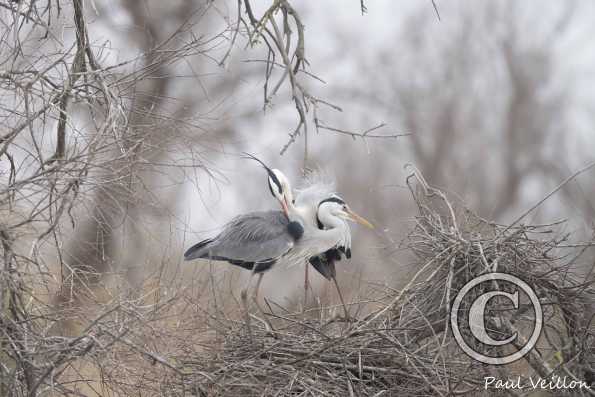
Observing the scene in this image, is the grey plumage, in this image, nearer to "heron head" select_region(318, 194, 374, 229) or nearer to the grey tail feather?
the grey tail feather

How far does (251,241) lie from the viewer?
4.77 metres

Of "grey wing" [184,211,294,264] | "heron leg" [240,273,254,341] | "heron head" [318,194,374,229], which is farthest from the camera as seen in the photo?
"heron head" [318,194,374,229]

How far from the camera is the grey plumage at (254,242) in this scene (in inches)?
187

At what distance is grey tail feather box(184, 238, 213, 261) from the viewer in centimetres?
476

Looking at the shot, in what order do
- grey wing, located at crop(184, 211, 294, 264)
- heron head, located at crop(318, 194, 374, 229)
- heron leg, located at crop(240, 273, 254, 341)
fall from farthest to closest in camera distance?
heron head, located at crop(318, 194, 374, 229) → grey wing, located at crop(184, 211, 294, 264) → heron leg, located at crop(240, 273, 254, 341)

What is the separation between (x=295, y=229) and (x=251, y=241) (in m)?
0.24

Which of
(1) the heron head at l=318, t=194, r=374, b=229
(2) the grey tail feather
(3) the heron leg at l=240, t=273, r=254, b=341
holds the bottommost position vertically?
(3) the heron leg at l=240, t=273, r=254, b=341

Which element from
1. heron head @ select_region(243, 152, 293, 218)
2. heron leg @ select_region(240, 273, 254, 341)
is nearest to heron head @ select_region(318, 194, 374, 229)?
heron head @ select_region(243, 152, 293, 218)

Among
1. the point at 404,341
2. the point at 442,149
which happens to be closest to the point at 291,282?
the point at 404,341

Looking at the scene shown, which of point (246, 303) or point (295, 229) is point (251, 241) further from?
point (246, 303)

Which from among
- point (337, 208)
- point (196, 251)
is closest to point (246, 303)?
point (196, 251)

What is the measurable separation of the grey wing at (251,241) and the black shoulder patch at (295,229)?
19 millimetres

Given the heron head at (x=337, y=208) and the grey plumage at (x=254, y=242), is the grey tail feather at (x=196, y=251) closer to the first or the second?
the grey plumage at (x=254, y=242)

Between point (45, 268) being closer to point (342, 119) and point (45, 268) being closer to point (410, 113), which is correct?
point (342, 119)
